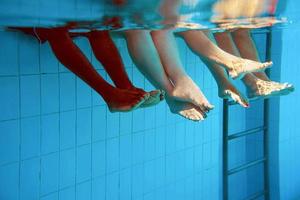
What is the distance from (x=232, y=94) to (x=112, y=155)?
88 centimetres

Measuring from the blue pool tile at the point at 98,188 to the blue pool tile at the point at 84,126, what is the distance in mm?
261

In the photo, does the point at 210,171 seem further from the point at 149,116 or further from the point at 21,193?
the point at 21,193

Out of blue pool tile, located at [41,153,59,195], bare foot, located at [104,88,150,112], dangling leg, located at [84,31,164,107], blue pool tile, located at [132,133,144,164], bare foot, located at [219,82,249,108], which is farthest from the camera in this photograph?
blue pool tile, located at [132,133,144,164]

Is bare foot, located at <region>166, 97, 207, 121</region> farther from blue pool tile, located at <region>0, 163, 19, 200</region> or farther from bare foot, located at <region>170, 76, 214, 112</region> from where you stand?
blue pool tile, located at <region>0, 163, 19, 200</region>

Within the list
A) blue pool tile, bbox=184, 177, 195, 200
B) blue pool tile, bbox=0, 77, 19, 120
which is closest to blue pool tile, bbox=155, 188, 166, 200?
blue pool tile, bbox=184, 177, 195, 200

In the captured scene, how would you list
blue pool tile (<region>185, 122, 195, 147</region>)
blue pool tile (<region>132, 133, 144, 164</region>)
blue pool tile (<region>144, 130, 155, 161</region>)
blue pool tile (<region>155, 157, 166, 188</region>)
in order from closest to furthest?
blue pool tile (<region>132, 133, 144, 164</region>), blue pool tile (<region>144, 130, 155, 161</region>), blue pool tile (<region>155, 157, 166, 188</region>), blue pool tile (<region>185, 122, 195, 147</region>)

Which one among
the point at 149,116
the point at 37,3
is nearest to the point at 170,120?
the point at 149,116

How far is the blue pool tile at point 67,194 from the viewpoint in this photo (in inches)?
104

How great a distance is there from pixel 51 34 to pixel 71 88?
582 mm

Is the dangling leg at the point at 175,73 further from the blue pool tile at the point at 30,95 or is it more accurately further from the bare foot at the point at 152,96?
the blue pool tile at the point at 30,95

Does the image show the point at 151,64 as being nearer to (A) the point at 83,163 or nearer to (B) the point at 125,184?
(A) the point at 83,163

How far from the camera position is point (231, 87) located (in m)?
2.45

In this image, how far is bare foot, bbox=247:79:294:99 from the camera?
8.66ft

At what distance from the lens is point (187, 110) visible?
2166 mm
